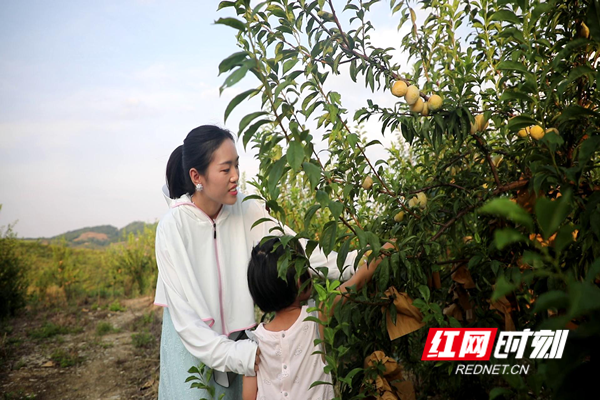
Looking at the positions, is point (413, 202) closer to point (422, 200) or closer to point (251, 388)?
point (422, 200)

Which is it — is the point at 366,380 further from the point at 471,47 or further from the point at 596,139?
the point at 471,47

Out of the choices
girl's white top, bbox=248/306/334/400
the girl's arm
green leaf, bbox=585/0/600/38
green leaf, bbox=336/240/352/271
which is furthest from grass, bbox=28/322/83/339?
green leaf, bbox=585/0/600/38

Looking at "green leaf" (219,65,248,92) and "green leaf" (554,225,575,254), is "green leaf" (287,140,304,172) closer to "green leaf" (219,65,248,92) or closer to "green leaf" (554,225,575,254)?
"green leaf" (219,65,248,92)

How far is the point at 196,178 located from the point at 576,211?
1.51 m

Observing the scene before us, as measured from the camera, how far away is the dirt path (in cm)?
389

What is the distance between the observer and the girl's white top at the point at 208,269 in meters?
1.80

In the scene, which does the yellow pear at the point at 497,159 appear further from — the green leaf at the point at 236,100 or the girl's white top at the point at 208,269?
the green leaf at the point at 236,100

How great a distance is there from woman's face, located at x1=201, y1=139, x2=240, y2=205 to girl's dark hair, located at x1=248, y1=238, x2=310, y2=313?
1.17ft

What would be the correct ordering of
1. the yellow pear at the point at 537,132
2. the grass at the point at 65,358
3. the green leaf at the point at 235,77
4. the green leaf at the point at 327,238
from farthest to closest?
the grass at the point at 65,358 < the yellow pear at the point at 537,132 < the green leaf at the point at 327,238 < the green leaf at the point at 235,77

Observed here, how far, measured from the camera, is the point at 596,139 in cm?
92

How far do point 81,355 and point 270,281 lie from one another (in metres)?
3.95

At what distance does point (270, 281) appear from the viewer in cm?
163

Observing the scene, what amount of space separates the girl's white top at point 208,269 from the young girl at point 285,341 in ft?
0.47

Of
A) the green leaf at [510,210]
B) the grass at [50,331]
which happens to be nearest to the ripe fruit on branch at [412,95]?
the green leaf at [510,210]
